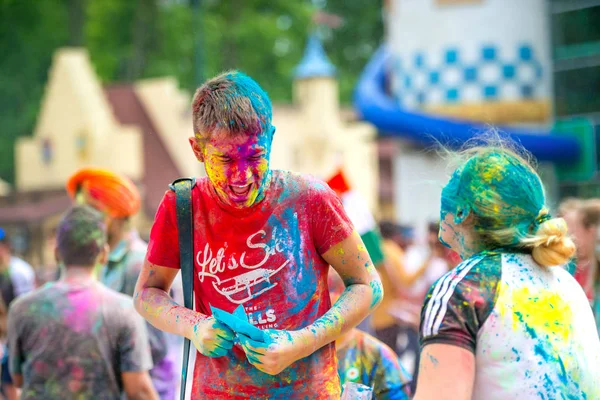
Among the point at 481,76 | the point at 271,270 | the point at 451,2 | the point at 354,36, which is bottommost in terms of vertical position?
the point at 271,270

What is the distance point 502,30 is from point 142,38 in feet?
73.6

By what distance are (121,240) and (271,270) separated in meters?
2.62

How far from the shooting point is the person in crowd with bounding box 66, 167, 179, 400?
505cm

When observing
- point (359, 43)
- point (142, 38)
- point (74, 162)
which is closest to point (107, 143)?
point (74, 162)

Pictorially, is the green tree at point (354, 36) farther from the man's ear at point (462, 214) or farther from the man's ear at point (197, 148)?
the man's ear at point (462, 214)

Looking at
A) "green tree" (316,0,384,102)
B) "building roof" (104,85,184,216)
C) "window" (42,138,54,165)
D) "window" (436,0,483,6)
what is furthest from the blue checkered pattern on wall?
"green tree" (316,0,384,102)

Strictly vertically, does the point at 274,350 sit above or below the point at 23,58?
below

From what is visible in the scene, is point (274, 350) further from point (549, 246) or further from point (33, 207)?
point (33, 207)

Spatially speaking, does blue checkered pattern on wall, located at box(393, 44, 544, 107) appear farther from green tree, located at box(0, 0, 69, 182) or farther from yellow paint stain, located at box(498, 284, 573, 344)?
green tree, located at box(0, 0, 69, 182)

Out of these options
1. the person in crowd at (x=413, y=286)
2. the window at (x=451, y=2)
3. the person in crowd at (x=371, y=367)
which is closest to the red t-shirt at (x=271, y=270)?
the person in crowd at (x=371, y=367)

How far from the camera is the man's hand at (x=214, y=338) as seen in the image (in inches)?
103

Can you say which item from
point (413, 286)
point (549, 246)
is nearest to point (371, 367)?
point (549, 246)

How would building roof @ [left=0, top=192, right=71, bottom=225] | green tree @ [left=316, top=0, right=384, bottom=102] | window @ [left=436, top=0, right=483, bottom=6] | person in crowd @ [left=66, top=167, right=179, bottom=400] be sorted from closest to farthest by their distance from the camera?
1. person in crowd @ [left=66, top=167, right=179, bottom=400]
2. window @ [left=436, top=0, right=483, bottom=6]
3. building roof @ [left=0, top=192, right=71, bottom=225]
4. green tree @ [left=316, top=0, right=384, bottom=102]

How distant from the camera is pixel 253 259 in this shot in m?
2.79
